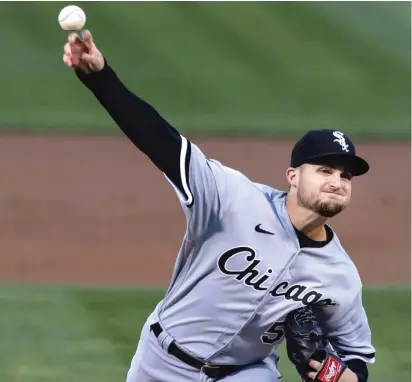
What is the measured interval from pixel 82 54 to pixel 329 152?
3.89ft

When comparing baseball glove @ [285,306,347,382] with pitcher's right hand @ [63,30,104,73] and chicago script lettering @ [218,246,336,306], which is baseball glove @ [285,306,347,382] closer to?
chicago script lettering @ [218,246,336,306]

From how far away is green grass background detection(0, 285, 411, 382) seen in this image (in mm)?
6035

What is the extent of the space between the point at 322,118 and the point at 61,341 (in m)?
6.55

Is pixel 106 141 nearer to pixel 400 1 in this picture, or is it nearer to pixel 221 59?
pixel 221 59

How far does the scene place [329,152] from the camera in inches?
153

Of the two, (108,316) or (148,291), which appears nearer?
(108,316)

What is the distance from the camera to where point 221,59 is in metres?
→ 13.0

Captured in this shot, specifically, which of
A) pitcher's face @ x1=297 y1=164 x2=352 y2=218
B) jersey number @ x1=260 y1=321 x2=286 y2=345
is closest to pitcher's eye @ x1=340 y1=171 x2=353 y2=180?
pitcher's face @ x1=297 y1=164 x2=352 y2=218

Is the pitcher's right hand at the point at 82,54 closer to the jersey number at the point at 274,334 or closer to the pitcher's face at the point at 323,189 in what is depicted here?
the pitcher's face at the point at 323,189

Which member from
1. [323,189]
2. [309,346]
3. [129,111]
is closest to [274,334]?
[309,346]

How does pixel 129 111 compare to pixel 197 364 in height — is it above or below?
above

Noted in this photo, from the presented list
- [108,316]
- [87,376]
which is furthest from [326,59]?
[87,376]

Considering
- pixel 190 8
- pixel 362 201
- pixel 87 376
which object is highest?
pixel 190 8

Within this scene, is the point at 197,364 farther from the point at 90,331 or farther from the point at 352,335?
the point at 90,331
